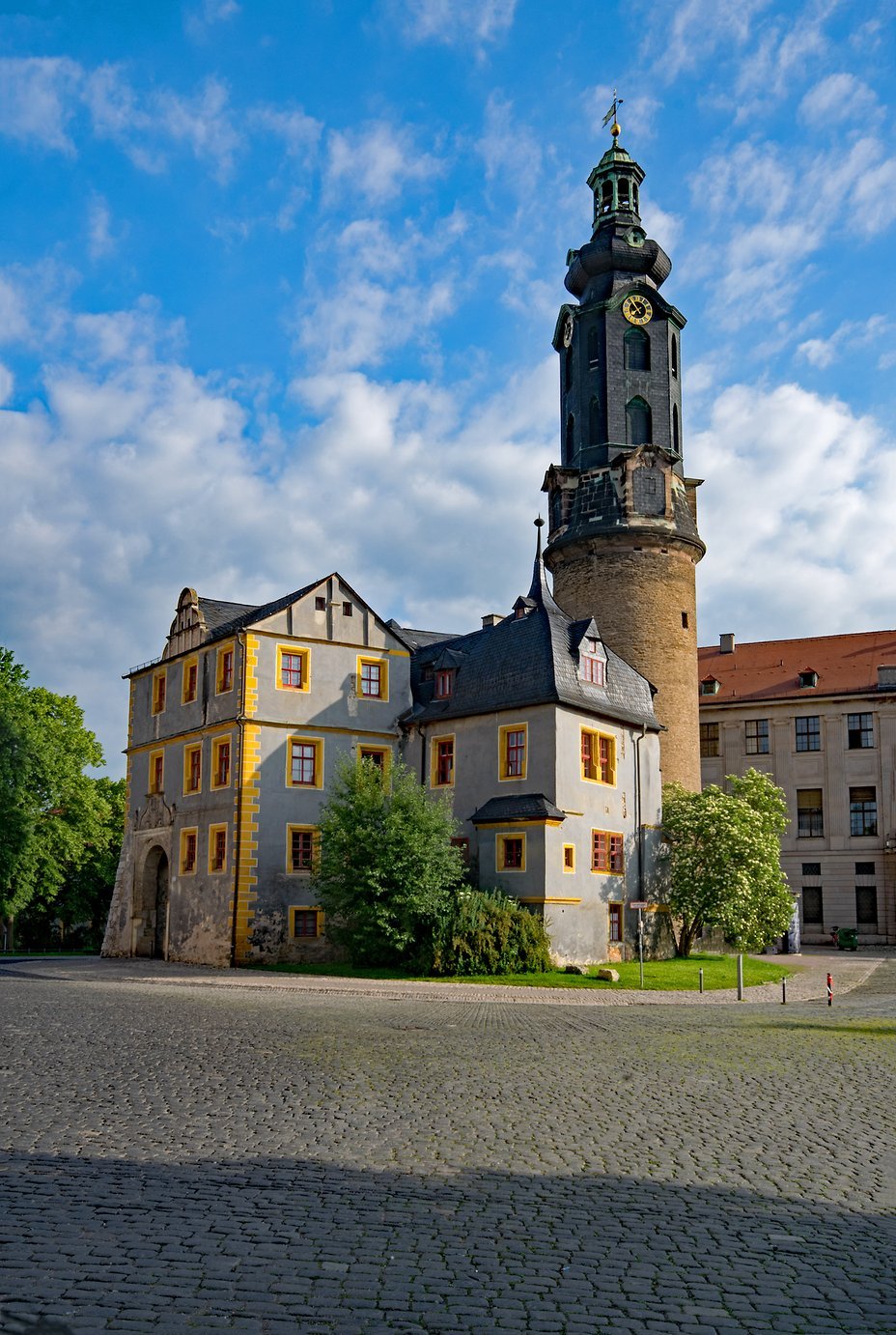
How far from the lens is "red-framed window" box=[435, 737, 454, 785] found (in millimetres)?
38719

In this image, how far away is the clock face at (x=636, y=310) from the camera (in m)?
51.2

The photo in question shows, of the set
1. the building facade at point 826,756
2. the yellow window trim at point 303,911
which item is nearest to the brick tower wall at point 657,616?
the yellow window trim at point 303,911

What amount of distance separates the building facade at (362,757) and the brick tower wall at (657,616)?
4258 mm

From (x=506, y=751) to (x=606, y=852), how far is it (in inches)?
173

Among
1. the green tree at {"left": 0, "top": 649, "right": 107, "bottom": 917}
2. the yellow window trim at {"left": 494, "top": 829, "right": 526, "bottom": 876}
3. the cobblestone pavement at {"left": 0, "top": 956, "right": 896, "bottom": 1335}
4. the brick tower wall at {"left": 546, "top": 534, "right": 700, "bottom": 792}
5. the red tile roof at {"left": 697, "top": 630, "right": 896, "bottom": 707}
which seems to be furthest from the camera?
the red tile roof at {"left": 697, "top": 630, "right": 896, "bottom": 707}

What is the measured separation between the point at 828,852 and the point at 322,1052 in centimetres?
4987

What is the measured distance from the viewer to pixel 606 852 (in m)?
37.6

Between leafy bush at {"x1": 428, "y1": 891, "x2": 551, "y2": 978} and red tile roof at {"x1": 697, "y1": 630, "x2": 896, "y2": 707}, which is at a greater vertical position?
red tile roof at {"x1": 697, "y1": 630, "x2": 896, "y2": 707}

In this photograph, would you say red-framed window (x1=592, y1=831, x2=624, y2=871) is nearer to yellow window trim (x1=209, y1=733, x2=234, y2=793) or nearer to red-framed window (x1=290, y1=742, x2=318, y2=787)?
red-framed window (x1=290, y1=742, x2=318, y2=787)

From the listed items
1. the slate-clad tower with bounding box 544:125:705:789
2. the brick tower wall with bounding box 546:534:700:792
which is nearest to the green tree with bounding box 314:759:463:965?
the brick tower wall with bounding box 546:534:700:792

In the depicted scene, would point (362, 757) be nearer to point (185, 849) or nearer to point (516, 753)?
point (516, 753)

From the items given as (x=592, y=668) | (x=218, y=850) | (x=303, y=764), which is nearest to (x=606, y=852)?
(x=592, y=668)

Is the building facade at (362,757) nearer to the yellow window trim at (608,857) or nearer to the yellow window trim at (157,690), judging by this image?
the yellow window trim at (608,857)

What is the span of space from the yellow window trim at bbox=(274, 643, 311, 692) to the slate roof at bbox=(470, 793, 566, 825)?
22.5 ft
